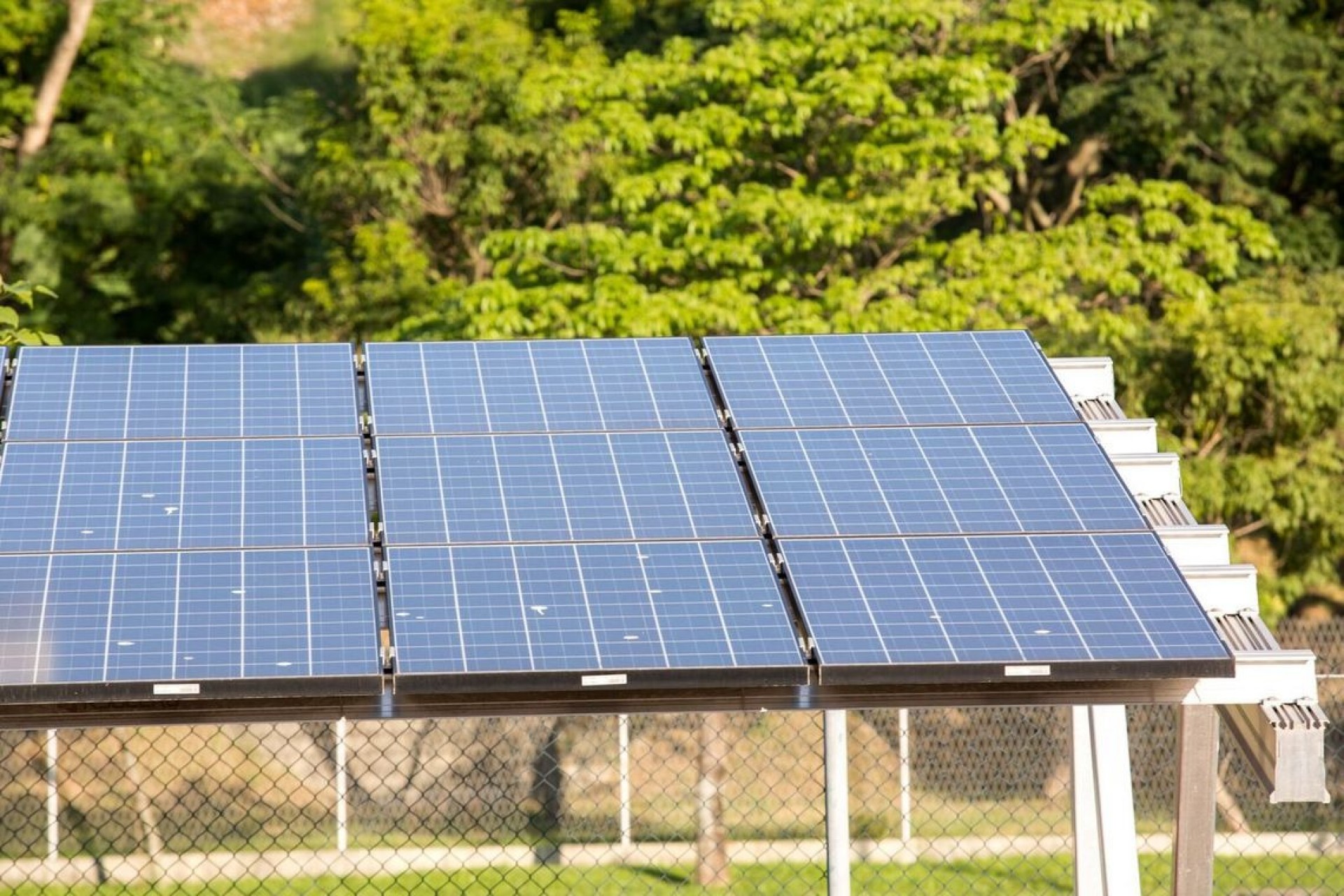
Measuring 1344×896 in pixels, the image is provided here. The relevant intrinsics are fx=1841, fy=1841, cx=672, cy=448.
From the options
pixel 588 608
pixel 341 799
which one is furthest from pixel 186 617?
pixel 341 799

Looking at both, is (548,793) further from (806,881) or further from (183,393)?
(183,393)

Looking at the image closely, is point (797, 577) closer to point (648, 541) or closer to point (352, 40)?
point (648, 541)

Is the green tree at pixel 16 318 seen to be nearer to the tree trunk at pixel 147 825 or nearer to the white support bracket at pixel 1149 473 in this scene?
the tree trunk at pixel 147 825

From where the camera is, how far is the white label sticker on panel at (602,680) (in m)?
5.87

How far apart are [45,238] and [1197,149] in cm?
1755

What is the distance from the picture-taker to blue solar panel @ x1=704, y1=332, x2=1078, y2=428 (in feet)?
25.3

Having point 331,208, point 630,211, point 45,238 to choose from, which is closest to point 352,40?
point 331,208

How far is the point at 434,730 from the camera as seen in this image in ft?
50.4

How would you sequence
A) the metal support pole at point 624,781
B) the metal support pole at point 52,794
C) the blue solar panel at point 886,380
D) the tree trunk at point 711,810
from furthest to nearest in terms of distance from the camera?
the tree trunk at point 711,810
the metal support pole at point 52,794
the metal support pole at point 624,781
the blue solar panel at point 886,380

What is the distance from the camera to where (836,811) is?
23.1 feet

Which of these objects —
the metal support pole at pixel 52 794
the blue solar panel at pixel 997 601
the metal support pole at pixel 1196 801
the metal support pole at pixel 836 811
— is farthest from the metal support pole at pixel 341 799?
the metal support pole at pixel 1196 801

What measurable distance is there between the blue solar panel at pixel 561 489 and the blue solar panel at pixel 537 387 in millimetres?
113

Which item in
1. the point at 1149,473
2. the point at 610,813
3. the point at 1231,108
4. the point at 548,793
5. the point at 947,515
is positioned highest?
the point at 1231,108

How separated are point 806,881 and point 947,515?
6203mm
